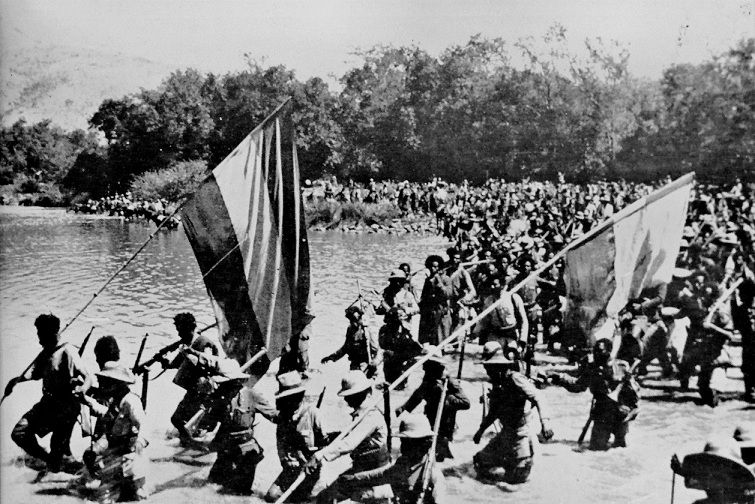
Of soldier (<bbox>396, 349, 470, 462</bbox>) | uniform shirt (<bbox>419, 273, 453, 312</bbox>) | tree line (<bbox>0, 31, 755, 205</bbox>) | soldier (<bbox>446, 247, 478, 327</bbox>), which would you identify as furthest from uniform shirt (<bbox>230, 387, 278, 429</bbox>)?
tree line (<bbox>0, 31, 755, 205</bbox>)

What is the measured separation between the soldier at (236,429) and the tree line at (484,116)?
9.20 metres

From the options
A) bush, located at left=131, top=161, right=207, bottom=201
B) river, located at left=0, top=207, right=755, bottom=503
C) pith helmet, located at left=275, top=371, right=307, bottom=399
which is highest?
bush, located at left=131, top=161, right=207, bottom=201

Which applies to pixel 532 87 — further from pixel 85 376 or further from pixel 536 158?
pixel 85 376

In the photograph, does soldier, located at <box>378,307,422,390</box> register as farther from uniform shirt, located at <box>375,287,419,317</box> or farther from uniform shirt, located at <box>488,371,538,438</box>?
uniform shirt, located at <box>488,371,538,438</box>

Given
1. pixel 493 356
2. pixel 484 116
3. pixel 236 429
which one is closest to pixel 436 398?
pixel 493 356

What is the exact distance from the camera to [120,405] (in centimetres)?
585

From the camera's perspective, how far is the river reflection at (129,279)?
1351 centimetres

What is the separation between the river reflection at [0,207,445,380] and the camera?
1351 cm

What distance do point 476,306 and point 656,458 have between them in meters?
5.03

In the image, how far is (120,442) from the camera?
5789 millimetres

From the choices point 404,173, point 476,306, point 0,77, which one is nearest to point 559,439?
point 476,306

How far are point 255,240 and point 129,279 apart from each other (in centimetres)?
1404

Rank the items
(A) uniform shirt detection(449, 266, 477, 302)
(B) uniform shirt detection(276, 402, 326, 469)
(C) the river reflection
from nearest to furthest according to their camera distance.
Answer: (B) uniform shirt detection(276, 402, 326, 469) → (A) uniform shirt detection(449, 266, 477, 302) → (C) the river reflection

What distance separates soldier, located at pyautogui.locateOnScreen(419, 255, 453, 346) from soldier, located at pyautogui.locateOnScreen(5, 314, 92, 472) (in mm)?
5310
